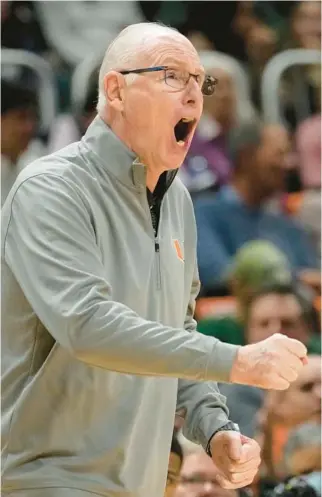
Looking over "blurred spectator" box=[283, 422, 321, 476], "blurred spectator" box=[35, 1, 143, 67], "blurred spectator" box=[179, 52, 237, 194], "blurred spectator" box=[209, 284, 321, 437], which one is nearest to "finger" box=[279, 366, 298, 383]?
"blurred spectator" box=[283, 422, 321, 476]

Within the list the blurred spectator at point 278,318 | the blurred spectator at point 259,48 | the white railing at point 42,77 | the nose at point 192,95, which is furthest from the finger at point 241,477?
the blurred spectator at point 259,48

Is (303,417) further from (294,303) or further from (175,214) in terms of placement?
(175,214)

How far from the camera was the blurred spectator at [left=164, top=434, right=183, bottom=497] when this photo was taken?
125 inches

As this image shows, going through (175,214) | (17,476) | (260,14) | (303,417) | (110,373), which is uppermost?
(175,214)

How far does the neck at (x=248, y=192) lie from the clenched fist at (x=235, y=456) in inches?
119

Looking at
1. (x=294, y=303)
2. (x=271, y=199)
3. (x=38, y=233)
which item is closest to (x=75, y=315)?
(x=38, y=233)

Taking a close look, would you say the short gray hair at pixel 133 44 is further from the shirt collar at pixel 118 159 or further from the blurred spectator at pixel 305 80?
the blurred spectator at pixel 305 80

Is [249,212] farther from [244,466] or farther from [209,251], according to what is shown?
[244,466]

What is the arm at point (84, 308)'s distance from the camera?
1963 mm

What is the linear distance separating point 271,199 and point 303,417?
154 centimetres

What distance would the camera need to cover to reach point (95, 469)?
2113mm

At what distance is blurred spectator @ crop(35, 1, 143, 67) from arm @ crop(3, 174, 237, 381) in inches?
154

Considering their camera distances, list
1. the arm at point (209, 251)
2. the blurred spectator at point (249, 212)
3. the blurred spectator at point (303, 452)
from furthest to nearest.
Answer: the blurred spectator at point (249, 212)
the arm at point (209, 251)
the blurred spectator at point (303, 452)

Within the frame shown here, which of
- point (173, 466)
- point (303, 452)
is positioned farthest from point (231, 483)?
point (303, 452)
